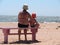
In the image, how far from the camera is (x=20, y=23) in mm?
11578

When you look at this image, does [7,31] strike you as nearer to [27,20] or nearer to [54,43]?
[27,20]

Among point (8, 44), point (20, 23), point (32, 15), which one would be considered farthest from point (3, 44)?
point (32, 15)

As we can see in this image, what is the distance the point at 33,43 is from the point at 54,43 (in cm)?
87

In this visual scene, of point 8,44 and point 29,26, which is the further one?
point 29,26

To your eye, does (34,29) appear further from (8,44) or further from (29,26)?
(8,44)

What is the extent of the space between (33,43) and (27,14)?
125 centimetres

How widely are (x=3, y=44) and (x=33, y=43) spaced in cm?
122

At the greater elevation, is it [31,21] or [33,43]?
[31,21]

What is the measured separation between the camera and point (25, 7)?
451 inches

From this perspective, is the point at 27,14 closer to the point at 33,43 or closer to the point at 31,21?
the point at 31,21

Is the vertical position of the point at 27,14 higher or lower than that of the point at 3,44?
higher

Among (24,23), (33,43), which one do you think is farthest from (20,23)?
(33,43)

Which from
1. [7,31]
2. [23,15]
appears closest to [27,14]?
[23,15]

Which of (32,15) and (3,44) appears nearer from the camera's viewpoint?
(3,44)
